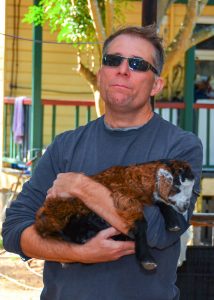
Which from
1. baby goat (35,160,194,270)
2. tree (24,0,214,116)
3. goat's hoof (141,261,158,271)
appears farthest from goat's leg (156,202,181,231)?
tree (24,0,214,116)

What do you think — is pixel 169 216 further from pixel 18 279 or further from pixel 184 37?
pixel 18 279

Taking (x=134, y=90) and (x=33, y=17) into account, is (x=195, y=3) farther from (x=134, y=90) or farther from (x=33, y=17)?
(x=134, y=90)

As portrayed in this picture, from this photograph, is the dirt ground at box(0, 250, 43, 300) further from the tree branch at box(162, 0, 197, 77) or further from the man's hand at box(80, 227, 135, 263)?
the man's hand at box(80, 227, 135, 263)

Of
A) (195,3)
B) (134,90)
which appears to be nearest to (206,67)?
(195,3)

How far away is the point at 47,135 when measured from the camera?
12391 mm

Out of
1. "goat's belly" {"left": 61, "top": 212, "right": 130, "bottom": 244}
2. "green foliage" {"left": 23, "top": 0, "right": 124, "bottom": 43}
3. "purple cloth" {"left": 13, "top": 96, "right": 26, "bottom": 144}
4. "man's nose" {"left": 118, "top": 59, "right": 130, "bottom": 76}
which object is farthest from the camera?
"purple cloth" {"left": 13, "top": 96, "right": 26, "bottom": 144}

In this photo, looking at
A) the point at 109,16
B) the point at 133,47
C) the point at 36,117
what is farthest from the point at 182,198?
the point at 36,117

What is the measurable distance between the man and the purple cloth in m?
8.27

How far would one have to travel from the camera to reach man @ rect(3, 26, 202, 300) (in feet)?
8.38

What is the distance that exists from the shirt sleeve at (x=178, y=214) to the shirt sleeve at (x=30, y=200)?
483 mm

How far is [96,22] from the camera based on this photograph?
760cm

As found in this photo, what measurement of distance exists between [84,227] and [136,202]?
207 mm

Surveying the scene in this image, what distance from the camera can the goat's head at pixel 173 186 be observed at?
A: 252 cm

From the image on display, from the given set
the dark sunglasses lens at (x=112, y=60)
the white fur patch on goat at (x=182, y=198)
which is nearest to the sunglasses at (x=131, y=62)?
the dark sunglasses lens at (x=112, y=60)
